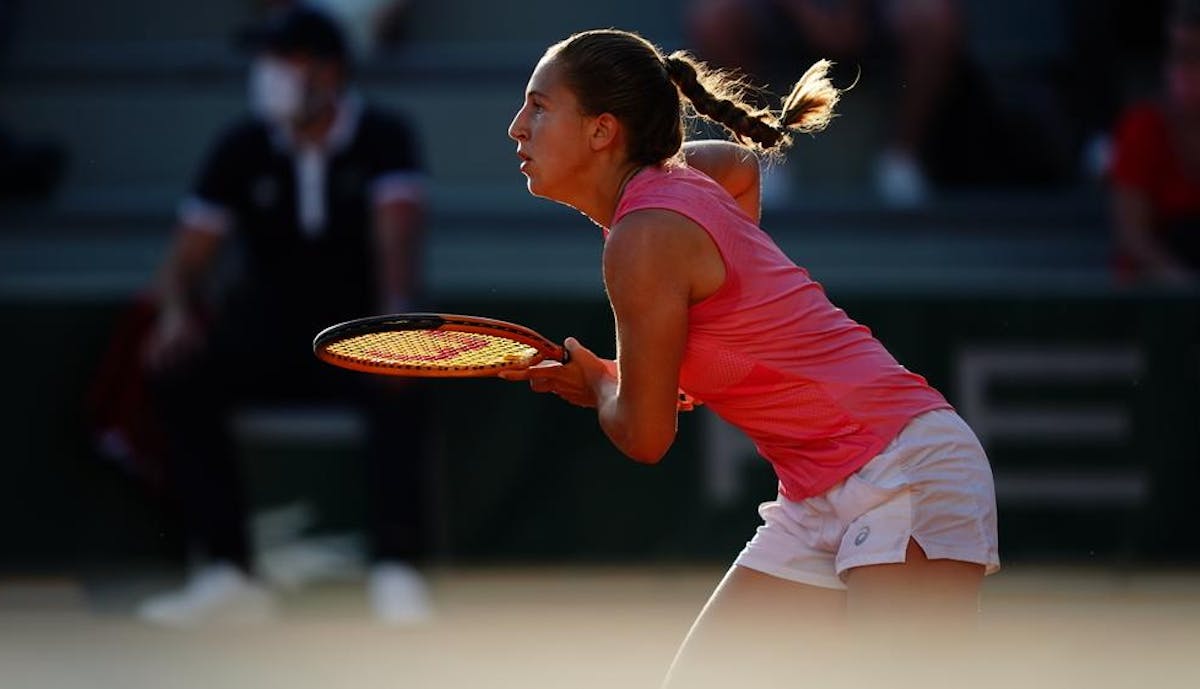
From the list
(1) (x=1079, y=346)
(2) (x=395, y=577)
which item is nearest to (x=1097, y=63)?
(1) (x=1079, y=346)

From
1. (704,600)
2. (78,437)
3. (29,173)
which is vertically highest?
(29,173)

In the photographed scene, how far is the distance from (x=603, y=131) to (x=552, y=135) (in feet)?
0.28

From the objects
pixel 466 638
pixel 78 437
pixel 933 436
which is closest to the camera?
pixel 933 436

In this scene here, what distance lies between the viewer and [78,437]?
22.7ft

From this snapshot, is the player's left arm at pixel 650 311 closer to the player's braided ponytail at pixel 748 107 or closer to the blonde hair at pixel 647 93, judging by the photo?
the blonde hair at pixel 647 93

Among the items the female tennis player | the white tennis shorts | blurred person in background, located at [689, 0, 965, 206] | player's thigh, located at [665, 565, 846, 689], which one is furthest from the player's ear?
blurred person in background, located at [689, 0, 965, 206]

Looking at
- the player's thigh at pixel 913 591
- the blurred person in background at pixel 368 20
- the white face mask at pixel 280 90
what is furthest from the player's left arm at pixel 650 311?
the blurred person in background at pixel 368 20

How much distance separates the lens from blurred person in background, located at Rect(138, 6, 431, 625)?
21.6ft

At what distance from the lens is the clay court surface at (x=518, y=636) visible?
532 centimetres

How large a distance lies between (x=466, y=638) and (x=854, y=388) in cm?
300

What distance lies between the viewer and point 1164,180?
23.9 feet

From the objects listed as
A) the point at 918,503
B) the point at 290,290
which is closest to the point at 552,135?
the point at 918,503

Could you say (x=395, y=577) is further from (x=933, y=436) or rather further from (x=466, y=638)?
(x=933, y=436)

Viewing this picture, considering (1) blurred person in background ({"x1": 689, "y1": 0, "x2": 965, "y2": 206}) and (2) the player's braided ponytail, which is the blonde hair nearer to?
(2) the player's braided ponytail
